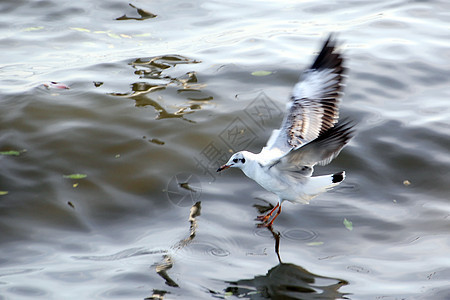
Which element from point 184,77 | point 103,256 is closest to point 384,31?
point 184,77

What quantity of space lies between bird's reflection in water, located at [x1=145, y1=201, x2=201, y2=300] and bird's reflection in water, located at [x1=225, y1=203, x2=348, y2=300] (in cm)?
61

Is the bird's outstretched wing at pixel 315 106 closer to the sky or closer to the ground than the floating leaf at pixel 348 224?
closer to the sky

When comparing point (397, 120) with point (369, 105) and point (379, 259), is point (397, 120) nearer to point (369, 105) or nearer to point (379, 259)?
point (369, 105)

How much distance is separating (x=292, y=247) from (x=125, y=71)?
4675 millimetres

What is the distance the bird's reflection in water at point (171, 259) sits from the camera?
223 inches

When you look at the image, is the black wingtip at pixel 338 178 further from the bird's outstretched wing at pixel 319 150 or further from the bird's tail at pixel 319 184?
the bird's outstretched wing at pixel 319 150

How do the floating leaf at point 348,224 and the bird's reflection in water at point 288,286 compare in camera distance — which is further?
the floating leaf at point 348,224

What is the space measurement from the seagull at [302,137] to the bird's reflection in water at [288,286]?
0.90 m

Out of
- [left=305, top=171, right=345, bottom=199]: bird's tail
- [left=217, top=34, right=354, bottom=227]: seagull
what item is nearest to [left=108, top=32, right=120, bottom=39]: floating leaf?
[left=217, top=34, right=354, bottom=227]: seagull

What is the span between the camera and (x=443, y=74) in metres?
9.90

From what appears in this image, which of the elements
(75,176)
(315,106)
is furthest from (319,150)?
(75,176)

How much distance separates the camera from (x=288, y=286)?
5.84 m

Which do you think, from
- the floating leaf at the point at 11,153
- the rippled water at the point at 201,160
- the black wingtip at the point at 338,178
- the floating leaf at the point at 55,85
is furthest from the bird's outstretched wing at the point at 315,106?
the floating leaf at the point at 55,85

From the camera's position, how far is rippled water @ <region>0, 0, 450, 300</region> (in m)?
5.99
